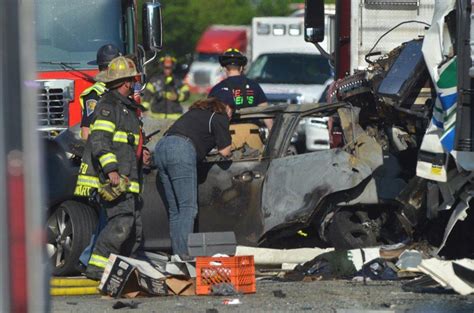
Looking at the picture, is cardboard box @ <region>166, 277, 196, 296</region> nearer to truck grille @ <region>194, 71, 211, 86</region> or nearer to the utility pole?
the utility pole

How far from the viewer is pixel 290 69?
21.6 m

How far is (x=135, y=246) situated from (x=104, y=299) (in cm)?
95

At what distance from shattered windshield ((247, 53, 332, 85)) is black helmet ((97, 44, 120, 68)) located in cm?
1120

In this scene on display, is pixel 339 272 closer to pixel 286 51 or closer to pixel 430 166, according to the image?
pixel 430 166

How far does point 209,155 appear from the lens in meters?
9.37

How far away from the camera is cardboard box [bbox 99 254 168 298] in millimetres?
7543

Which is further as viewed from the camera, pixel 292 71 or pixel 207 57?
pixel 207 57

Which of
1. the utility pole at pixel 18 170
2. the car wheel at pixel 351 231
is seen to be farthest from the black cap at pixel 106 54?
the utility pole at pixel 18 170

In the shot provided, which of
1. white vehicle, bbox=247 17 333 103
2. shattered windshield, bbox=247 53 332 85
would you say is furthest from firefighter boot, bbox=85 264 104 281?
shattered windshield, bbox=247 53 332 85

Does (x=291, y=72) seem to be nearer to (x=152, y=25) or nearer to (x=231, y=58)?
(x=231, y=58)

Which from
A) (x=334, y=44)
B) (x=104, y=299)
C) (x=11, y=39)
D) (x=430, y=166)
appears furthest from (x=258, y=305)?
(x=334, y=44)

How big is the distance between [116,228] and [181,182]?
80cm

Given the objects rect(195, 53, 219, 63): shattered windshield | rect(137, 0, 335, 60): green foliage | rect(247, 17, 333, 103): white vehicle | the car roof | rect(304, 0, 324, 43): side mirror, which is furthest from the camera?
rect(137, 0, 335, 60): green foliage

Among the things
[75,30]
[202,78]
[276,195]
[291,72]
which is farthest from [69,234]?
[202,78]
